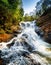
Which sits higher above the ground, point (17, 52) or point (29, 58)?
point (17, 52)

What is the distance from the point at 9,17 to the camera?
28656 millimetres

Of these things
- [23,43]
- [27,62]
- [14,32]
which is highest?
[14,32]

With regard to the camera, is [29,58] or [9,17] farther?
[9,17]

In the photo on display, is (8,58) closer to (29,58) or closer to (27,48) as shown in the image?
(29,58)

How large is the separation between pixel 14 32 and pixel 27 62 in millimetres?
12393

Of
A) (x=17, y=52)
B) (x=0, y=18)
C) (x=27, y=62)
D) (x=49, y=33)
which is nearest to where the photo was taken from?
(x=27, y=62)

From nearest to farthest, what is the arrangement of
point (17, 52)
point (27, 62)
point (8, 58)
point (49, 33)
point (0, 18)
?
point (27, 62)
point (8, 58)
point (17, 52)
point (49, 33)
point (0, 18)

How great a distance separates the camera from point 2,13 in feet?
87.2

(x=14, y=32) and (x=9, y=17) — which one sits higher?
(x=9, y=17)

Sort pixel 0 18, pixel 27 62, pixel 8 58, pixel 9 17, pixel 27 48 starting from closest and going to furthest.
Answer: pixel 27 62 → pixel 8 58 → pixel 27 48 → pixel 0 18 → pixel 9 17

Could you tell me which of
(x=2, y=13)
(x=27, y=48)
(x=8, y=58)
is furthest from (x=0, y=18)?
(x=8, y=58)

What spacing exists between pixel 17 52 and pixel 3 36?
6819mm

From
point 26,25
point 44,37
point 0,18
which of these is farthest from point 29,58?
point 26,25

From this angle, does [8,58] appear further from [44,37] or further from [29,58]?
[44,37]
